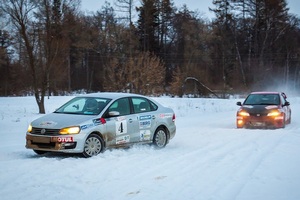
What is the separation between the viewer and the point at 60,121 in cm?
894

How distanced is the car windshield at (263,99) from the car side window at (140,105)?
24.8ft

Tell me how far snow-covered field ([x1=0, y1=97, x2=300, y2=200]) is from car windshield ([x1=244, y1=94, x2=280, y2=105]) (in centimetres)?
556

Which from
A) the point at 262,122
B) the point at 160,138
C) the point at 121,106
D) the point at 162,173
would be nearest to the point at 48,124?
the point at 121,106

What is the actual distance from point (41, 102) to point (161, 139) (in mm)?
14755

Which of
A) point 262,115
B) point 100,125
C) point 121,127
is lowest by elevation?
point 262,115

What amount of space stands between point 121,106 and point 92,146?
1.56m

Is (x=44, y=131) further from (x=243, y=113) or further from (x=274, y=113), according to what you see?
(x=274, y=113)

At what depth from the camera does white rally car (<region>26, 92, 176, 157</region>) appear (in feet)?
28.6

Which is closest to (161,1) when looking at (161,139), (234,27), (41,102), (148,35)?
(148,35)

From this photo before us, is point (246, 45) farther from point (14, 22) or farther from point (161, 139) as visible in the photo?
point (161, 139)

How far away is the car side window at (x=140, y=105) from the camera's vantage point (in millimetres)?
10519

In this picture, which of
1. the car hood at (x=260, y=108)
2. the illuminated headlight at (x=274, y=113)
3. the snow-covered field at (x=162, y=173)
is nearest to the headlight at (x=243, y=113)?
the car hood at (x=260, y=108)

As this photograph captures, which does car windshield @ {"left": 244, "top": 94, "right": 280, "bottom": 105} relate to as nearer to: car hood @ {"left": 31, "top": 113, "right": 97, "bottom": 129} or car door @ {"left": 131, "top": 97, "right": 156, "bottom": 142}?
car door @ {"left": 131, "top": 97, "right": 156, "bottom": 142}

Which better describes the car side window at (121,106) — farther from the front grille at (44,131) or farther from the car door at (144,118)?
the front grille at (44,131)
